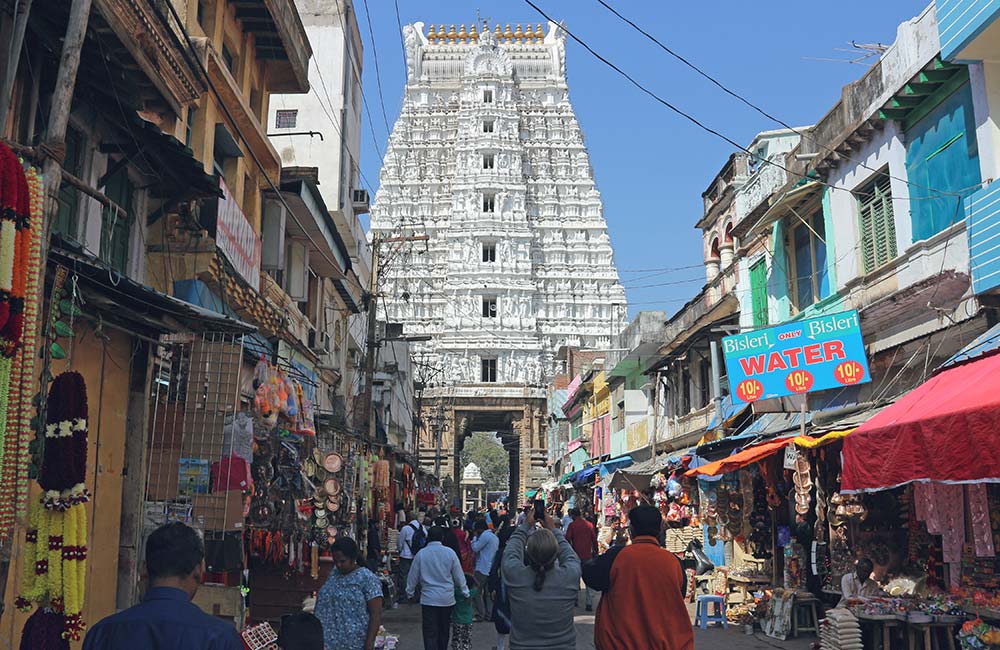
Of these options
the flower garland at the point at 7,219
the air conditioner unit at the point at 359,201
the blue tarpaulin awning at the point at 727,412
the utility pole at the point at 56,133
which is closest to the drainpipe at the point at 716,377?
the blue tarpaulin awning at the point at 727,412

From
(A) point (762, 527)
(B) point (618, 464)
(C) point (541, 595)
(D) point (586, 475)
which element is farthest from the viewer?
(D) point (586, 475)

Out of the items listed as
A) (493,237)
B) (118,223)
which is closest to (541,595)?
(118,223)

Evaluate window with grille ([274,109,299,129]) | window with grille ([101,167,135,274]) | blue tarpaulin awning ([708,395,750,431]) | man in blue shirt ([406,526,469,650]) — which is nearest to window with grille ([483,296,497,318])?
window with grille ([274,109,299,129])

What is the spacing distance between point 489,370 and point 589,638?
163ft

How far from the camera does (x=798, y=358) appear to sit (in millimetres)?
14125

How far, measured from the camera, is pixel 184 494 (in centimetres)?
834

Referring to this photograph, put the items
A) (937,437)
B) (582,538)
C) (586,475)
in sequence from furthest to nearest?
(586,475) < (582,538) < (937,437)

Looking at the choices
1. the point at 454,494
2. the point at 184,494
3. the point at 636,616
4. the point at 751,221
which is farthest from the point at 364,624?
the point at 454,494

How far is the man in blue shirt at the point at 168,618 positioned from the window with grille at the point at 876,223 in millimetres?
12228

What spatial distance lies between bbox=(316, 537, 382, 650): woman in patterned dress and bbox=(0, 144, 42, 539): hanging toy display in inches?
84.1

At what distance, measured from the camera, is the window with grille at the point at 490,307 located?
62031 mm

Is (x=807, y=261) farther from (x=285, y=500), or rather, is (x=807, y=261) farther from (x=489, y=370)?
(x=489, y=370)

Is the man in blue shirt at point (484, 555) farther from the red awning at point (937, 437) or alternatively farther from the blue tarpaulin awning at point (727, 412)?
the blue tarpaulin awning at point (727, 412)

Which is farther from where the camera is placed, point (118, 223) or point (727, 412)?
point (727, 412)
